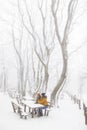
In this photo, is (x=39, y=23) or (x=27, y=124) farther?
(x=39, y=23)

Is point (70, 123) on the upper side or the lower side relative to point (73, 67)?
lower

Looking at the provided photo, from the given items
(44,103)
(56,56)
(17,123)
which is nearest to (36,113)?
(44,103)

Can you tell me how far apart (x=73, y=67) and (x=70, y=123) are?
8129 centimetres

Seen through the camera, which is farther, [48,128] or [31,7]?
[31,7]

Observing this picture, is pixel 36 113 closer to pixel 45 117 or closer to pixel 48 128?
pixel 45 117

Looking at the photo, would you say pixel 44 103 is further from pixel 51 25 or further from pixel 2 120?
pixel 51 25

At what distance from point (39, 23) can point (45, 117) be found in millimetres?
14906

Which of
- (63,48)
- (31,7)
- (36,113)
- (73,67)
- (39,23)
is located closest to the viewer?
(36,113)

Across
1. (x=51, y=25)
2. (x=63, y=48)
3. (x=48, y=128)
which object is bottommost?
(x=48, y=128)

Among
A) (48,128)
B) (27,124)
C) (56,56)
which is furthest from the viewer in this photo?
(56,56)

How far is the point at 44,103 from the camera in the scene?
16.3 meters

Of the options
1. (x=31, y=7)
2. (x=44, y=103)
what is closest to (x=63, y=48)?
(x=44, y=103)

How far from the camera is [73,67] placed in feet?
310

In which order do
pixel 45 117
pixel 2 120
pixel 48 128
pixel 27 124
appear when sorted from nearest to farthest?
pixel 48 128, pixel 27 124, pixel 2 120, pixel 45 117
